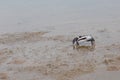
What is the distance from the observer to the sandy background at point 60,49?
51.5 ft

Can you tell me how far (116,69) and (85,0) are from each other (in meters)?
32.5

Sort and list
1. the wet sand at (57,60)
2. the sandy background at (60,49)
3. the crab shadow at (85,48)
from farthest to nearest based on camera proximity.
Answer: the crab shadow at (85,48)
the sandy background at (60,49)
the wet sand at (57,60)

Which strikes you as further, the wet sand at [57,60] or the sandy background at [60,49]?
the sandy background at [60,49]

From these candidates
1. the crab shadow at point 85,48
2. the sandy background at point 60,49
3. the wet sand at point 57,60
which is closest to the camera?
the wet sand at point 57,60

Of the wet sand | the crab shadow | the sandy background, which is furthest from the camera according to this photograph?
the crab shadow

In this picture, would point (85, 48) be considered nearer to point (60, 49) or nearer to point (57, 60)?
point (60, 49)

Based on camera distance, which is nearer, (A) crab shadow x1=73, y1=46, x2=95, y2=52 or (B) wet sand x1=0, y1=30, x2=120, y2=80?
(B) wet sand x1=0, y1=30, x2=120, y2=80

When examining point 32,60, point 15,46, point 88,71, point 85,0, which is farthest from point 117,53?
point 85,0

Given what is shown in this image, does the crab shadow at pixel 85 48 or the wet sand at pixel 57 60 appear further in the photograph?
the crab shadow at pixel 85 48

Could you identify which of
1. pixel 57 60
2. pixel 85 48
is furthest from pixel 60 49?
pixel 57 60

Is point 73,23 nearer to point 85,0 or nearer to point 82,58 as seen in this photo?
point 82,58

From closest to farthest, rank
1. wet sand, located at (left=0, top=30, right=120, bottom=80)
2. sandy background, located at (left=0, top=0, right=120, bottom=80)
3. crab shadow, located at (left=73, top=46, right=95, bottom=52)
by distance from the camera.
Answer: wet sand, located at (left=0, top=30, right=120, bottom=80) < sandy background, located at (left=0, top=0, right=120, bottom=80) < crab shadow, located at (left=73, top=46, right=95, bottom=52)

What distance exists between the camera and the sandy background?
618 inches

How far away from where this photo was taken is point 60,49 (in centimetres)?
1975
